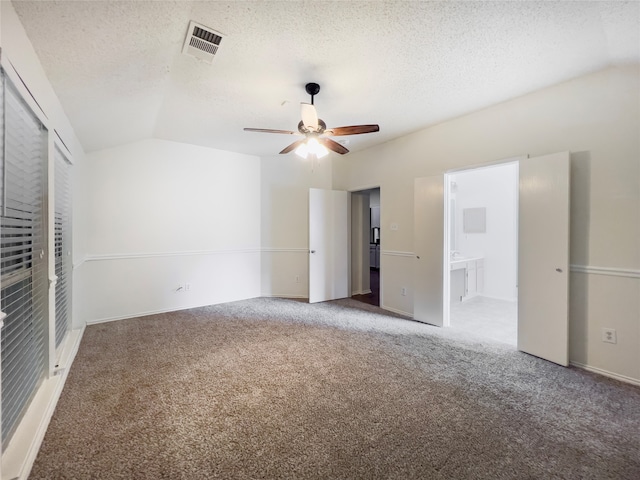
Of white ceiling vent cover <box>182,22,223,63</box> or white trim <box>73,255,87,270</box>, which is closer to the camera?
white ceiling vent cover <box>182,22,223,63</box>

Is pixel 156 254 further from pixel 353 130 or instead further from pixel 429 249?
pixel 429 249

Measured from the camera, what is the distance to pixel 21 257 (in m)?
1.80

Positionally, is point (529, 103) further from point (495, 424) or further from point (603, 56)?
point (495, 424)

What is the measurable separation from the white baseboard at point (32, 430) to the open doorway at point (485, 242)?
452 cm

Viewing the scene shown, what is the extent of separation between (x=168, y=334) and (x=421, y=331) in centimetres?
297

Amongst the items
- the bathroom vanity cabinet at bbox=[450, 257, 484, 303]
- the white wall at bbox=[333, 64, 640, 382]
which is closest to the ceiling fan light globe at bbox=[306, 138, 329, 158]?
the white wall at bbox=[333, 64, 640, 382]

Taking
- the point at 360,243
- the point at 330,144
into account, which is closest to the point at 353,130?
the point at 330,144

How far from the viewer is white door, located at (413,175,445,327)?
3715 millimetres

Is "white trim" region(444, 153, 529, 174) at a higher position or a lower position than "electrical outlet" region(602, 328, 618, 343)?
higher

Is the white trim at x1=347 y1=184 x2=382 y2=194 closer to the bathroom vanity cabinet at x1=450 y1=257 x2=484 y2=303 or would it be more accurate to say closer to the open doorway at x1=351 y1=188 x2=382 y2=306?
the open doorway at x1=351 y1=188 x2=382 y2=306

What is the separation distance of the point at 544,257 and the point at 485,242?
2.91 meters

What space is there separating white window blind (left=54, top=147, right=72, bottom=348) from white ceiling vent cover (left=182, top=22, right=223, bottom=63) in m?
1.50

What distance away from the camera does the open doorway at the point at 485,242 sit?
4930 millimetres

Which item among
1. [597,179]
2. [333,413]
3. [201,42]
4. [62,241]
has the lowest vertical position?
[333,413]
